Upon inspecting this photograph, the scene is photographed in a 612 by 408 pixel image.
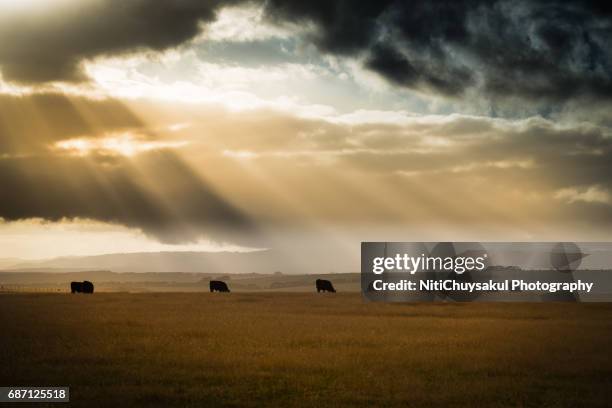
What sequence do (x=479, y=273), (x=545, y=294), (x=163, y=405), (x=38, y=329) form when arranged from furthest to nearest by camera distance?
(x=479, y=273)
(x=545, y=294)
(x=38, y=329)
(x=163, y=405)

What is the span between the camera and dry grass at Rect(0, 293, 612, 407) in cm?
1536

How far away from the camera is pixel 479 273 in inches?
3022

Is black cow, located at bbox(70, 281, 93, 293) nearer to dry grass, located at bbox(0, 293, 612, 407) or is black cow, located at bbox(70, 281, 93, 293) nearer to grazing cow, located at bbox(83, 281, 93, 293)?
grazing cow, located at bbox(83, 281, 93, 293)

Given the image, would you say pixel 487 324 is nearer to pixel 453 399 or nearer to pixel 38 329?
pixel 453 399

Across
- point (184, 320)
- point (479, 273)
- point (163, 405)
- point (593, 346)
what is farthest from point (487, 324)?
point (479, 273)

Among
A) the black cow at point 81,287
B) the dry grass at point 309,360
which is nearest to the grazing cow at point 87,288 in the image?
the black cow at point 81,287

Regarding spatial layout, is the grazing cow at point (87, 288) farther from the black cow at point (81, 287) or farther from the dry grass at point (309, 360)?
the dry grass at point (309, 360)

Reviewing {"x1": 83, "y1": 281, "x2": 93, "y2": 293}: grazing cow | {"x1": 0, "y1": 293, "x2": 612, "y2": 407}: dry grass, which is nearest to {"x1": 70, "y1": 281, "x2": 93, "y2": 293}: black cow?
{"x1": 83, "y1": 281, "x2": 93, "y2": 293}: grazing cow

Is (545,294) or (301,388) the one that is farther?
(545,294)

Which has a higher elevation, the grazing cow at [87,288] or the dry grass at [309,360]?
the grazing cow at [87,288]

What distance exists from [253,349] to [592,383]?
34.9 feet

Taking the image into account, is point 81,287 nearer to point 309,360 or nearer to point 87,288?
point 87,288

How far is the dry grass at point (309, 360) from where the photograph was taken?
605 inches

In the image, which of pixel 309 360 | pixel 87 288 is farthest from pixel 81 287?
pixel 309 360
